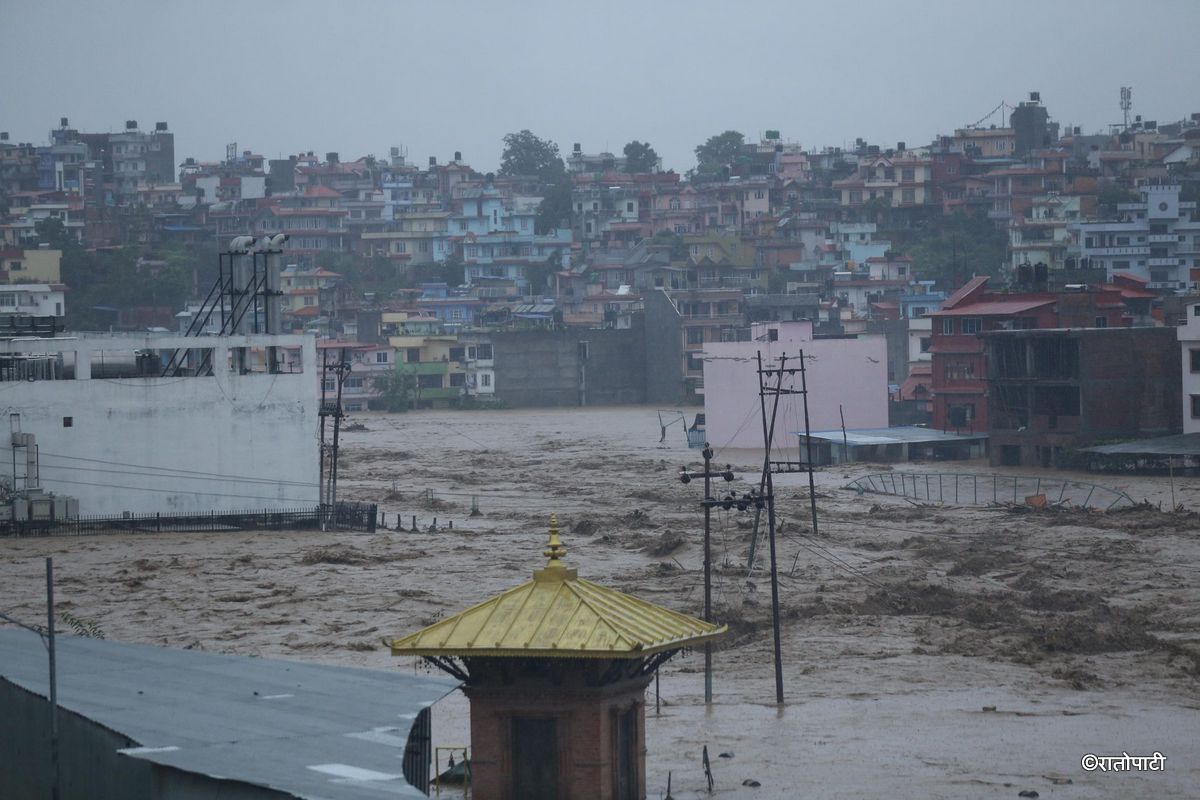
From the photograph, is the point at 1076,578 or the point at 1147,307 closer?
the point at 1076,578

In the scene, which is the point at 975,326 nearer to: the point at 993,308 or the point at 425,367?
the point at 993,308

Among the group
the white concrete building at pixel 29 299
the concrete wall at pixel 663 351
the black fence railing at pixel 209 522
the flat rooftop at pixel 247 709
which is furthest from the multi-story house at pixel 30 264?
the flat rooftop at pixel 247 709

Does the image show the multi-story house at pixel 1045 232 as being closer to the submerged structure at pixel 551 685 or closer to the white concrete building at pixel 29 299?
the white concrete building at pixel 29 299

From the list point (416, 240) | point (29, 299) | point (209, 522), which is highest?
point (416, 240)

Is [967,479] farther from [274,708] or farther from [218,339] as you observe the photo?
[274,708]

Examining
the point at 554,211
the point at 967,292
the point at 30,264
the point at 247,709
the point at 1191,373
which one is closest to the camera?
the point at 247,709

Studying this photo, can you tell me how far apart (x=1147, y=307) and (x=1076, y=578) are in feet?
125

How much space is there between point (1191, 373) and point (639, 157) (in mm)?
131290

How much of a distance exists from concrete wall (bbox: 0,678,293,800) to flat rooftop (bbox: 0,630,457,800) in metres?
0.12

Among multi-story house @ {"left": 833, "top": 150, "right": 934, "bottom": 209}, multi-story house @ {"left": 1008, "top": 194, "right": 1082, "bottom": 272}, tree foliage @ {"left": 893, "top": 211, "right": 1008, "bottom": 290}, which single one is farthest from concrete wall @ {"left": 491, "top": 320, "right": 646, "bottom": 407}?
multi-story house @ {"left": 833, "top": 150, "right": 934, "bottom": 209}

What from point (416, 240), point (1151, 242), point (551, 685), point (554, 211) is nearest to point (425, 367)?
point (1151, 242)

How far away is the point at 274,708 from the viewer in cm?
2114

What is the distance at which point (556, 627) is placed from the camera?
1916 cm

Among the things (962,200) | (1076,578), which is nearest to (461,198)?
(962,200)
